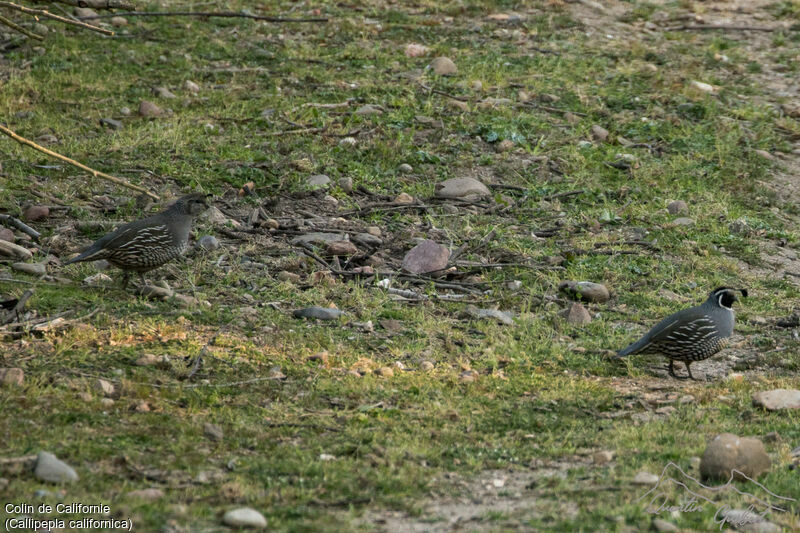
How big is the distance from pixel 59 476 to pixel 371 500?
153cm

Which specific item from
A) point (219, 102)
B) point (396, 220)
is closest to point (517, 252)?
point (396, 220)

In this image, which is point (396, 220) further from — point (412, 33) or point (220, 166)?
point (412, 33)

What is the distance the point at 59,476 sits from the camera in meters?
4.88

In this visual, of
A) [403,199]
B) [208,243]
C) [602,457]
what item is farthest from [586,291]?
[208,243]

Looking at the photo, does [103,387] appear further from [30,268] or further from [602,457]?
[602,457]

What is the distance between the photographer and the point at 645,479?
5.24 metres

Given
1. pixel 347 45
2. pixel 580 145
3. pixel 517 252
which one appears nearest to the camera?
pixel 517 252

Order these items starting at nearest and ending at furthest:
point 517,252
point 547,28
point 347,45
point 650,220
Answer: point 517,252
point 650,220
point 347,45
point 547,28

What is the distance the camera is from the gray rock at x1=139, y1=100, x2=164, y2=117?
11.5m

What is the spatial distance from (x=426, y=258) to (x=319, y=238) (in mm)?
1035

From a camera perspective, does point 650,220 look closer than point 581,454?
No

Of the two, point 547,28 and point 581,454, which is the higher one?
point 547,28

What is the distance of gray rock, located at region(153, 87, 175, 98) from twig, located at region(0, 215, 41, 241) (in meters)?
3.48

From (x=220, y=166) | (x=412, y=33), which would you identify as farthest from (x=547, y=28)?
(x=220, y=166)
